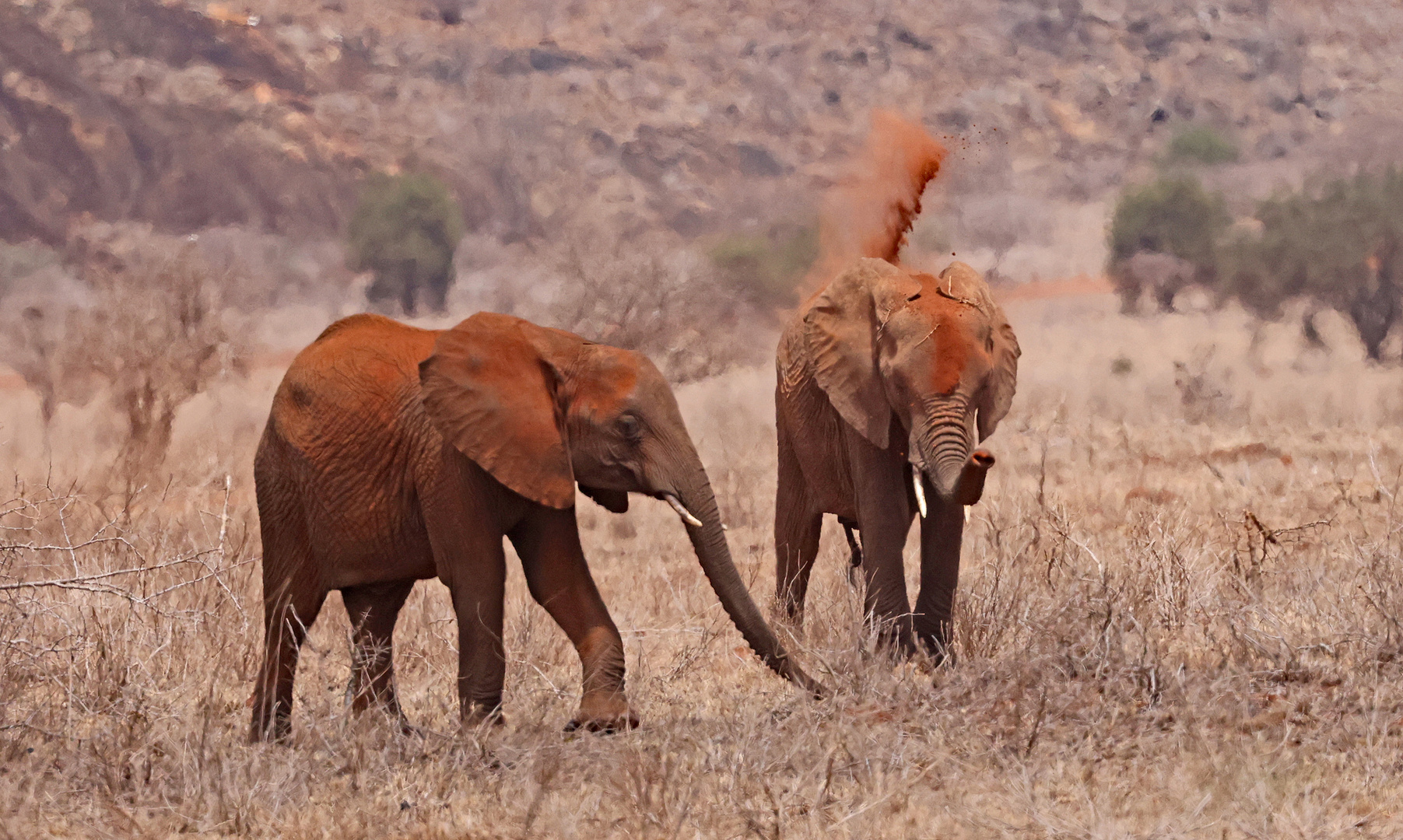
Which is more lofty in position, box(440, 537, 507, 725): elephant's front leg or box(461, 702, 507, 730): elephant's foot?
box(440, 537, 507, 725): elephant's front leg

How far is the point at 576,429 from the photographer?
7.06 m

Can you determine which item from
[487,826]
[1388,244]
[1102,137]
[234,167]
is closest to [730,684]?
[487,826]

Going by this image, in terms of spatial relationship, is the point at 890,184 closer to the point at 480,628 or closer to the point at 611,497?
the point at 611,497

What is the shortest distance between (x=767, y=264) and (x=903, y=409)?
26953 millimetres

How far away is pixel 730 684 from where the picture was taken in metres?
8.45

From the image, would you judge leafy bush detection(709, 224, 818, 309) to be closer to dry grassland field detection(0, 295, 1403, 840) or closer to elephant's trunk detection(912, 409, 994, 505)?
dry grassland field detection(0, 295, 1403, 840)

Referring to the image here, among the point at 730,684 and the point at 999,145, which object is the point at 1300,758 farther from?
the point at 999,145

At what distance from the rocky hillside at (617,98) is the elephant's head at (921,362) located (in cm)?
4346

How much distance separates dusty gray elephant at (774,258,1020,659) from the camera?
26.6ft

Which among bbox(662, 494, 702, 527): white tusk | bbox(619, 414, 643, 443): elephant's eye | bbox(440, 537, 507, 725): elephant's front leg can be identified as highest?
bbox(619, 414, 643, 443): elephant's eye

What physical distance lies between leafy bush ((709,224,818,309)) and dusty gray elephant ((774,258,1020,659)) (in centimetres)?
2163

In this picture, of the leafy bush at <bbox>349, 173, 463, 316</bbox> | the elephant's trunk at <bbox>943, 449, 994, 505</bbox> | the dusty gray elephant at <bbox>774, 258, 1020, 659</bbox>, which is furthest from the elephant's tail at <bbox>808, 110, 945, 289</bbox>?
the leafy bush at <bbox>349, 173, 463, 316</bbox>

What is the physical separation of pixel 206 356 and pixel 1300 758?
51.3 feet

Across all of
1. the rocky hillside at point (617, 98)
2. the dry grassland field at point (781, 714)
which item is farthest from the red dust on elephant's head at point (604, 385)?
the rocky hillside at point (617, 98)
